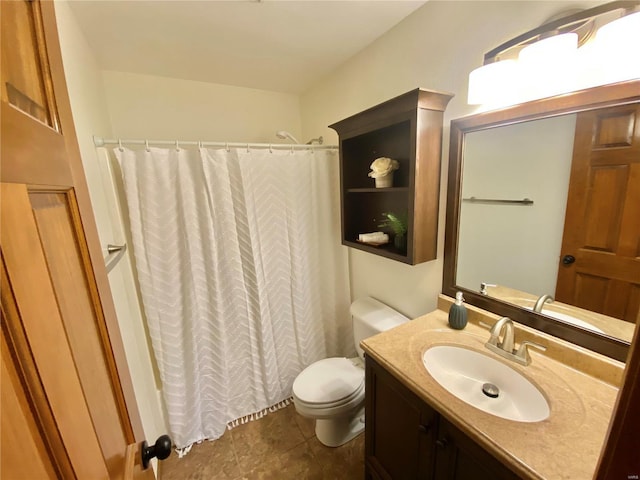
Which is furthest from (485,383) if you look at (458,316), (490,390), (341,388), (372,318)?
(341,388)

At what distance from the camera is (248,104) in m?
2.17

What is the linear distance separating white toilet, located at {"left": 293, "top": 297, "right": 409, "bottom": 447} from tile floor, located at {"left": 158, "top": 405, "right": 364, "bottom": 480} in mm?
91

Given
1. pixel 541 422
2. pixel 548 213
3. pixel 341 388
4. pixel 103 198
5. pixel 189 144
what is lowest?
pixel 341 388

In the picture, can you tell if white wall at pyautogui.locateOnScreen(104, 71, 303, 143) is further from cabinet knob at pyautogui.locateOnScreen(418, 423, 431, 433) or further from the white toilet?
cabinet knob at pyautogui.locateOnScreen(418, 423, 431, 433)

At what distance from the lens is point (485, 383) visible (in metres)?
1.07

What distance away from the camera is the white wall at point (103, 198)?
1064 mm

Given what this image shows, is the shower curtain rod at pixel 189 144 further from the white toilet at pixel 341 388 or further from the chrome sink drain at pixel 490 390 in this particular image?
the chrome sink drain at pixel 490 390

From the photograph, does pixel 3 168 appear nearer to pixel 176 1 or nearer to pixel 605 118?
pixel 176 1

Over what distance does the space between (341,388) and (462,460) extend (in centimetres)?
82

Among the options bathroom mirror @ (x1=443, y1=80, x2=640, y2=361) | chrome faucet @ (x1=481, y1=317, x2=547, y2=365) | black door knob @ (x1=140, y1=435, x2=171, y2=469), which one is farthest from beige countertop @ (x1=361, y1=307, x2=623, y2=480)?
black door knob @ (x1=140, y1=435, x2=171, y2=469)

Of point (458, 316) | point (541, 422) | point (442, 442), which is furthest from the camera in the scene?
point (458, 316)

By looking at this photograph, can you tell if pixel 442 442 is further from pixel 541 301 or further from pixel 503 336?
pixel 541 301

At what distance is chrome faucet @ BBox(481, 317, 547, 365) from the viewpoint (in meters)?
1.02

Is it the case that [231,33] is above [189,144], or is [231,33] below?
above
